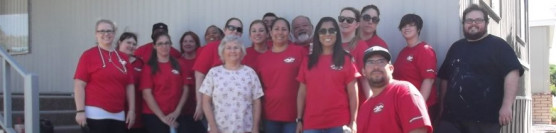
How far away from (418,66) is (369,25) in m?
0.57

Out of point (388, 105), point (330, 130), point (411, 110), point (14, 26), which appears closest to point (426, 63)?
point (330, 130)

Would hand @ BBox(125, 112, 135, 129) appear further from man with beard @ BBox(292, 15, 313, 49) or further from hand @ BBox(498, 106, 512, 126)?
hand @ BBox(498, 106, 512, 126)

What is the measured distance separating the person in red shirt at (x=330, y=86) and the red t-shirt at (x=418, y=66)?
73cm

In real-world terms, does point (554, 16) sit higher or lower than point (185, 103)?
higher

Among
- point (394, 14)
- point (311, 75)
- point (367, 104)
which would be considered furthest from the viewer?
point (394, 14)

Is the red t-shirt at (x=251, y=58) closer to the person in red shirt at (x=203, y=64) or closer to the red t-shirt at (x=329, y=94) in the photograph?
the person in red shirt at (x=203, y=64)

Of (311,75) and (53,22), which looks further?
(53,22)

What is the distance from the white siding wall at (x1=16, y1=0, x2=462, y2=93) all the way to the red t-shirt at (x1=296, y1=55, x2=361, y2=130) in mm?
1515

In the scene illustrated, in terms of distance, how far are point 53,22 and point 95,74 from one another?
4.11 meters

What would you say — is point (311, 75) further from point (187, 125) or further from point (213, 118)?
point (187, 125)

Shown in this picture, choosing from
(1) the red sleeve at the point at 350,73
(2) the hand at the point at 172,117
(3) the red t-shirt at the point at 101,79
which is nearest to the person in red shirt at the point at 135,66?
(2) the hand at the point at 172,117

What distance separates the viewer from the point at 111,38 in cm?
574

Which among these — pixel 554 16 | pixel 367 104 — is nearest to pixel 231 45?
Result: pixel 367 104

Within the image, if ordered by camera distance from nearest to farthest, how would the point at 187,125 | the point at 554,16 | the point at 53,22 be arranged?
the point at 187,125, the point at 53,22, the point at 554,16
